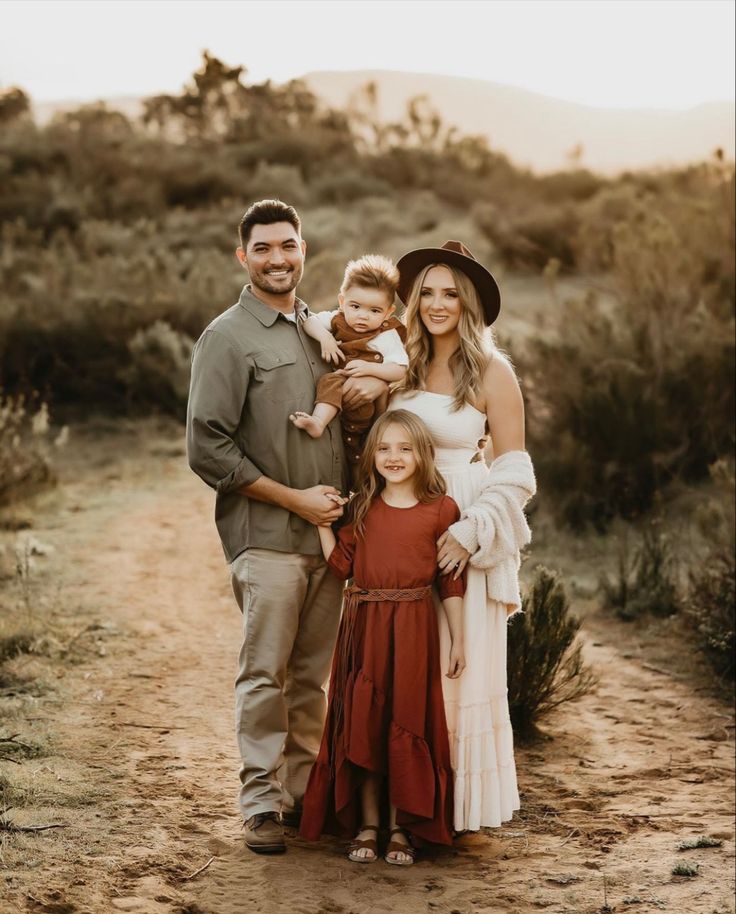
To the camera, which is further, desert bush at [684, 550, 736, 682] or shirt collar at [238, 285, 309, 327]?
desert bush at [684, 550, 736, 682]

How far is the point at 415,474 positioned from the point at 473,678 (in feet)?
2.58

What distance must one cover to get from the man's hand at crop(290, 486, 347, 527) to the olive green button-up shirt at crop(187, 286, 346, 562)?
8cm

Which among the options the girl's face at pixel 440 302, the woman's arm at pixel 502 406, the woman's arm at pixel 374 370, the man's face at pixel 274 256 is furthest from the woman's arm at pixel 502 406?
the man's face at pixel 274 256

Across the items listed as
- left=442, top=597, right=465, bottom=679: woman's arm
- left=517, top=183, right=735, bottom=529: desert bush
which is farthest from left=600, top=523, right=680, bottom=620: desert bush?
left=442, top=597, right=465, bottom=679: woman's arm

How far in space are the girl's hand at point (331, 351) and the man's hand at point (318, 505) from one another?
485mm

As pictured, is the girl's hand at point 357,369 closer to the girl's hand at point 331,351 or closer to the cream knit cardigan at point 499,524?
the girl's hand at point 331,351

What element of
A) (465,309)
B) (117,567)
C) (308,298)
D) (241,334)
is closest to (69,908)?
(241,334)

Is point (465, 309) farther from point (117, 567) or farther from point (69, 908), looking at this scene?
point (117, 567)

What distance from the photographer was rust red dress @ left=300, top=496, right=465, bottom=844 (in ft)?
13.3

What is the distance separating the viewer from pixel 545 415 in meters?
10.5

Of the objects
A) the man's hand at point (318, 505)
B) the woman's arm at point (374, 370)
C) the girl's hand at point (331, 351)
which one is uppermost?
the girl's hand at point (331, 351)

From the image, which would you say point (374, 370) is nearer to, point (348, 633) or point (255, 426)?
point (255, 426)

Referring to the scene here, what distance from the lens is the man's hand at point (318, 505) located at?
162 inches

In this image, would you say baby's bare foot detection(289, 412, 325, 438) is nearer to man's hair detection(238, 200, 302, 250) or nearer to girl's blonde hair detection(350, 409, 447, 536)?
girl's blonde hair detection(350, 409, 447, 536)
